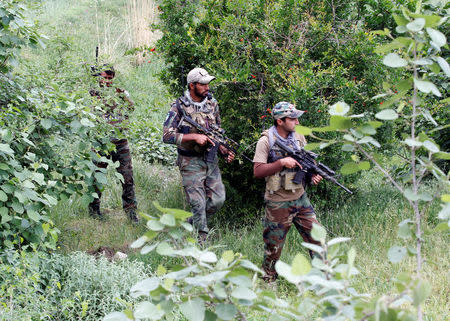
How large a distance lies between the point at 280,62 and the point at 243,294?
15.4 ft

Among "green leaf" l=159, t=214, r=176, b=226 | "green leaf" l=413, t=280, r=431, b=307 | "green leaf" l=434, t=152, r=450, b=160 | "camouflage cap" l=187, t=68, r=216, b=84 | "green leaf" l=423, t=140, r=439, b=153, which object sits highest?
"green leaf" l=423, t=140, r=439, b=153

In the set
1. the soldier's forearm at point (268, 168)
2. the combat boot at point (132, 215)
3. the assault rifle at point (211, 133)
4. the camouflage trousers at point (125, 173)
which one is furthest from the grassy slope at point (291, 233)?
the soldier's forearm at point (268, 168)

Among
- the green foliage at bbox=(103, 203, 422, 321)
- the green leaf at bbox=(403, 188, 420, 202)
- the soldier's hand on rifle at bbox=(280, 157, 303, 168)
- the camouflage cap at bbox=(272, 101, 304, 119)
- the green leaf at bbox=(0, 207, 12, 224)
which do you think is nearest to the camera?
the green foliage at bbox=(103, 203, 422, 321)

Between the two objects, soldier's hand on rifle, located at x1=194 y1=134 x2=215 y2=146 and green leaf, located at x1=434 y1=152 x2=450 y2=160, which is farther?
soldier's hand on rifle, located at x1=194 y1=134 x2=215 y2=146

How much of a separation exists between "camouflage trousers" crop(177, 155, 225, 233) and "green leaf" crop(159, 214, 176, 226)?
392cm

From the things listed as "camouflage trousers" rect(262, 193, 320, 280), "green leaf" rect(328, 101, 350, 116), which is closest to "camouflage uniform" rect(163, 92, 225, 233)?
"camouflage trousers" rect(262, 193, 320, 280)

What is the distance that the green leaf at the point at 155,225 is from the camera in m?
1.53

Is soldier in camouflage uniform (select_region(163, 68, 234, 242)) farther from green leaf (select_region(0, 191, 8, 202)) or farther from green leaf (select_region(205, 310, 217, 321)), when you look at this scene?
green leaf (select_region(205, 310, 217, 321))

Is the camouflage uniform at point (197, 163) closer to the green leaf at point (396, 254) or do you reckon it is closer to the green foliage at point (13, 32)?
the green foliage at point (13, 32)

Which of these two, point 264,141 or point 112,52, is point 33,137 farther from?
point 112,52

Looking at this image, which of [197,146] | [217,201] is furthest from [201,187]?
[197,146]

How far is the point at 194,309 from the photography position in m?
1.47

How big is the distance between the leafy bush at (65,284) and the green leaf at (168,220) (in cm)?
231

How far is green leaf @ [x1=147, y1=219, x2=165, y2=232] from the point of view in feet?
5.02
